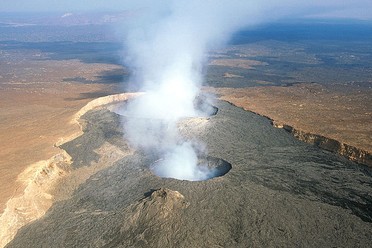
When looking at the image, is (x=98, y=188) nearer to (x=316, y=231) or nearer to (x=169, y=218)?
(x=169, y=218)

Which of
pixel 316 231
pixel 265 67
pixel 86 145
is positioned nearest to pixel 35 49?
pixel 265 67

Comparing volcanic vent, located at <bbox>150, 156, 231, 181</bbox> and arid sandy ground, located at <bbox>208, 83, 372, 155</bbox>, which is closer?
volcanic vent, located at <bbox>150, 156, 231, 181</bbox>

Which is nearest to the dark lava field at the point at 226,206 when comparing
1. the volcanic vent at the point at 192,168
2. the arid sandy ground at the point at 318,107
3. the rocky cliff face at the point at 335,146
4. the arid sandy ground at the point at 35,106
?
the volcanic vent at the point at 192,168

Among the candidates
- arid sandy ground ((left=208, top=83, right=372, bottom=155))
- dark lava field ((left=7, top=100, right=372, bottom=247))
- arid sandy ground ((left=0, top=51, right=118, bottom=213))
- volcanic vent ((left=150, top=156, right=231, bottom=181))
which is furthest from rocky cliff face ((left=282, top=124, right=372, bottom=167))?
arid sandy ground ((left=0, top=51, right=118, bottom=213))

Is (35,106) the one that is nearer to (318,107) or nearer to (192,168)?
(192,168)

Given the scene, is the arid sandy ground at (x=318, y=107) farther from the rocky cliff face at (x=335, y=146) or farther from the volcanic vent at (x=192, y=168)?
the volcanic vent at (x=192, y=168)

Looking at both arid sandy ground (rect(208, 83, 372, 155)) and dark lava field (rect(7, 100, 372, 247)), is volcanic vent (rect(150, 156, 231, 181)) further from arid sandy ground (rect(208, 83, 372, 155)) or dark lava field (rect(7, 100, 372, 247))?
arid sandy ground (rect(208, 83, 372, 155))
